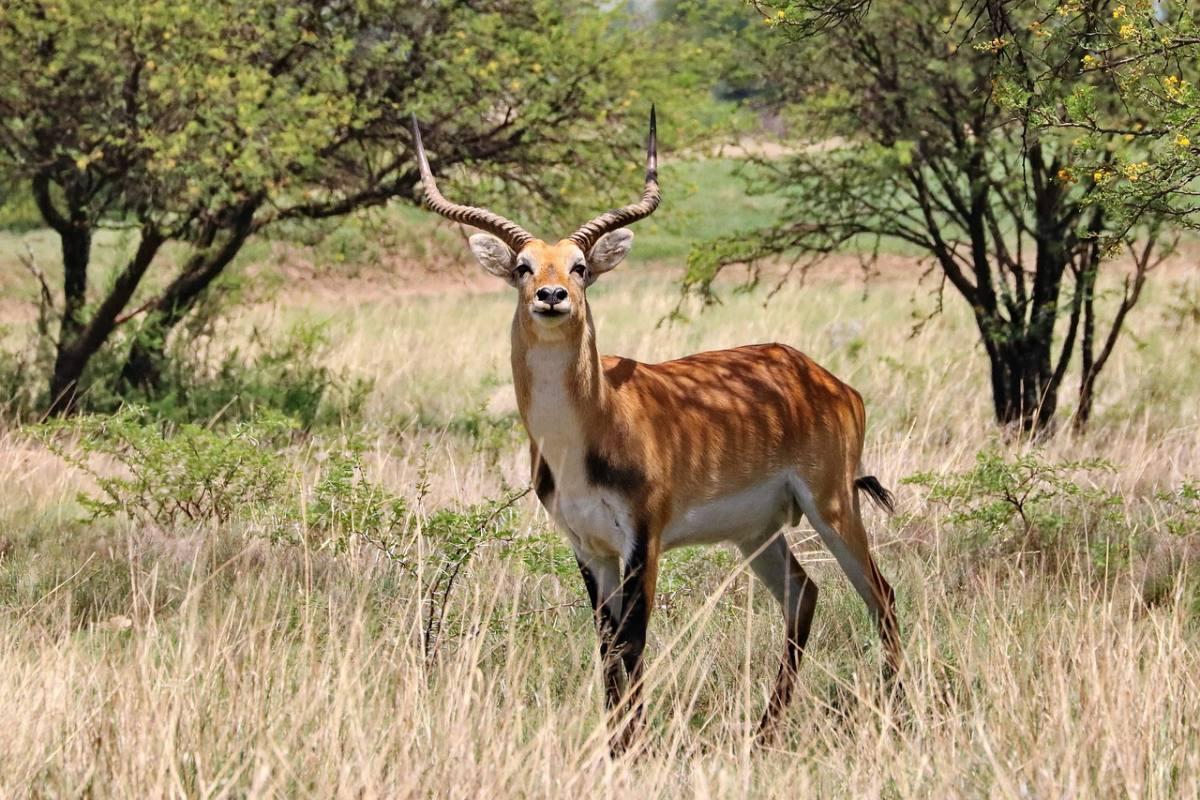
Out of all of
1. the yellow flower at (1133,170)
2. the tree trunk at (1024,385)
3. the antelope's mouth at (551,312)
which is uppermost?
the yellow flower at (1133,170)

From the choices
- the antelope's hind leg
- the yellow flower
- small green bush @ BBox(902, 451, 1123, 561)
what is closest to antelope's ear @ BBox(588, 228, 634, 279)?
the antelope's hind leg

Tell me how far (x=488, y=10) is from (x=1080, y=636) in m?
7.62

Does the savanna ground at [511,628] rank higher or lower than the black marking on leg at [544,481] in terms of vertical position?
lower

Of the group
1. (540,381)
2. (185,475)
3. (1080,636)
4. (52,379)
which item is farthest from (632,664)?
(52,379)

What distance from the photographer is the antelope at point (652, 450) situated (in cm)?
533

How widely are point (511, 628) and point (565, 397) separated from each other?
110 cm

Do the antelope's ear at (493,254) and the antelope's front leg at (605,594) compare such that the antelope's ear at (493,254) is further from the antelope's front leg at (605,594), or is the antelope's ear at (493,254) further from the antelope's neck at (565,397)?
the antelope's front leg at (605,594)

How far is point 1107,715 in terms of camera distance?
13.8 feet

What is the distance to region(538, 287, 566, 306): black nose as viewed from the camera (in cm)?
509

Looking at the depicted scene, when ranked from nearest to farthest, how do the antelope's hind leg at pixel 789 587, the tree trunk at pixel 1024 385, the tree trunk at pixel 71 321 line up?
the antelope's hind leg at pixel 789 587 → the tree trunk at pixel 1024 385 → the tree trunk at pixel 71 321

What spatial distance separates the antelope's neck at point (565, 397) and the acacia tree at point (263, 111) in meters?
5.04

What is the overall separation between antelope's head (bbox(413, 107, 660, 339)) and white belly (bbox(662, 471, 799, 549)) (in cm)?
85

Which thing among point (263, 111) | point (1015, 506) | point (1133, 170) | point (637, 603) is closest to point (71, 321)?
point (263, 111)

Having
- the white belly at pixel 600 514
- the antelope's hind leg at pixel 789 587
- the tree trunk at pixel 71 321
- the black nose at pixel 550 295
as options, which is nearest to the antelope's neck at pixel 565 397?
the white belly at pixel 600 514
